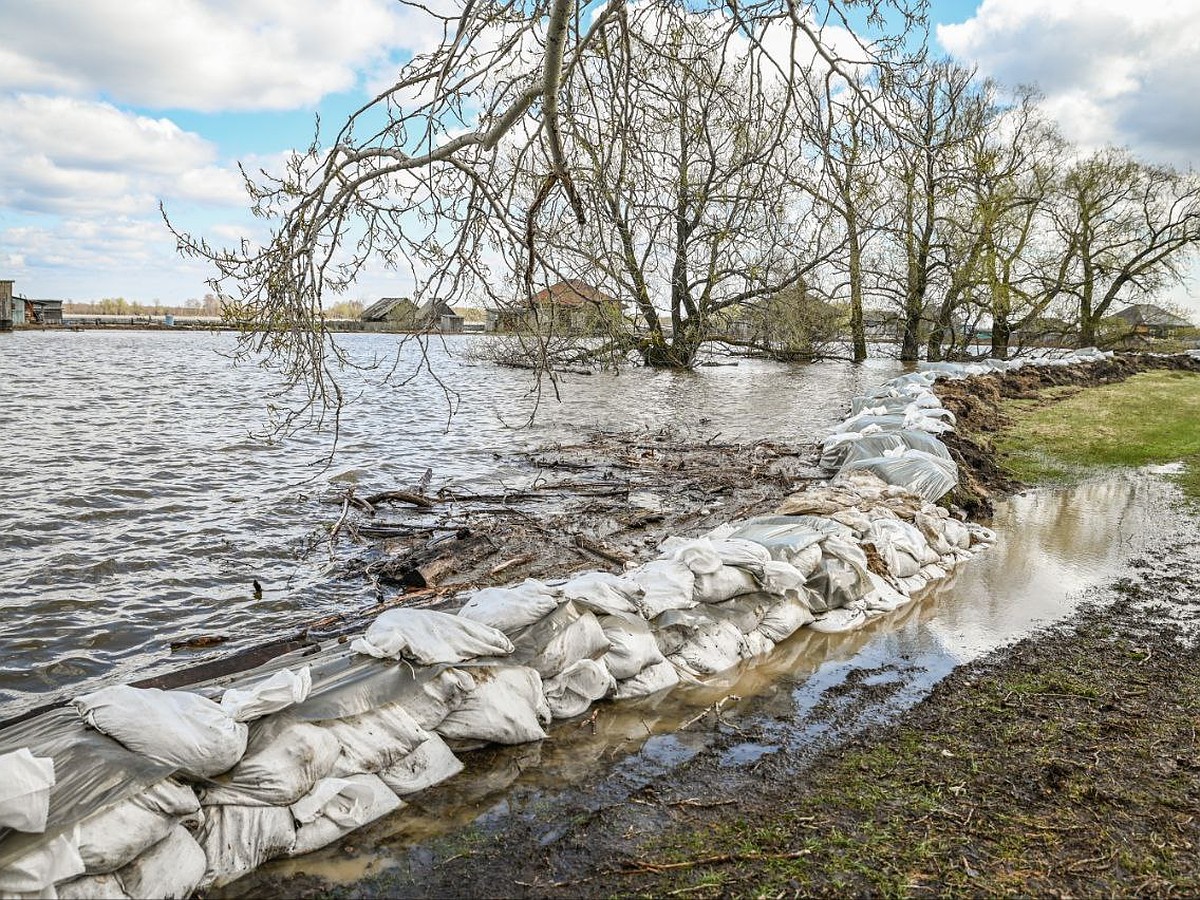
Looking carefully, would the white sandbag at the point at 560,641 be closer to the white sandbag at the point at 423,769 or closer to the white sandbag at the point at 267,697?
the white sandbag at the point at 423,769

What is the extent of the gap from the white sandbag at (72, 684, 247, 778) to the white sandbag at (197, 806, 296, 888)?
0.14 metres

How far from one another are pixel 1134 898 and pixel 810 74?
10.9 feet

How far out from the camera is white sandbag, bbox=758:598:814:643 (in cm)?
417

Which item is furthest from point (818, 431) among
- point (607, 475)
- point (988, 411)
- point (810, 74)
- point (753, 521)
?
point (810, 74)

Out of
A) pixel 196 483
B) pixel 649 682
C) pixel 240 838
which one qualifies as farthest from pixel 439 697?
pixel 196 483

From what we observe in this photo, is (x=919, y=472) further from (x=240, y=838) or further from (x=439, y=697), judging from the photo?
(x=240, y=838)

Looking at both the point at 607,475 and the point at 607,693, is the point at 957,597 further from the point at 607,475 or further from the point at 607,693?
the point at 607,475

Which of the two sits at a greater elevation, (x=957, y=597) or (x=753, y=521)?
(x=753, y=521)

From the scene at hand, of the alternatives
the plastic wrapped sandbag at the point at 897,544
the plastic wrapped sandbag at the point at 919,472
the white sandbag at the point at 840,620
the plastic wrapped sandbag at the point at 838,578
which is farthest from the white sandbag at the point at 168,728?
the plastic wrapped sandbag at the point at 919,472

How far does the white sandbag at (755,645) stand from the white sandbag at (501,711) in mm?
1250

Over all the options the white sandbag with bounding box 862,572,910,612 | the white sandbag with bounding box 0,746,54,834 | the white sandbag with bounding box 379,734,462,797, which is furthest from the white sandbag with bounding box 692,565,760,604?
the white sandbag with bounding box 0,746,54,834

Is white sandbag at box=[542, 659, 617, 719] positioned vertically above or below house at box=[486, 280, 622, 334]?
below

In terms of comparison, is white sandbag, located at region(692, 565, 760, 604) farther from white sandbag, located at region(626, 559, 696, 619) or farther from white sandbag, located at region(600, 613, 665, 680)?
white sandbag, located at region(600, 613, 665, 680)

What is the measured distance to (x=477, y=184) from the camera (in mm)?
3172
